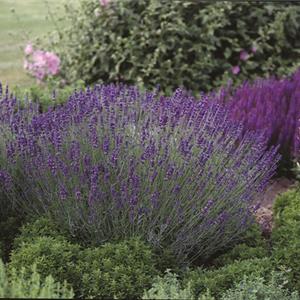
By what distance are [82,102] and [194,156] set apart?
63 cm

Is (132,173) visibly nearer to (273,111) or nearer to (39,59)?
(273,111)

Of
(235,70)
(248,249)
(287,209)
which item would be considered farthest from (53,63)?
(248,249)

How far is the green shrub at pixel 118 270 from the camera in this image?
2.71 m

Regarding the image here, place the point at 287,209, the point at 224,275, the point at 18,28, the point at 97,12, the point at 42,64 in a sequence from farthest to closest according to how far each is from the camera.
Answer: the point at 42,64, the point at 97,12, the point at 18,28, the point at 287,209, the point at 224,275

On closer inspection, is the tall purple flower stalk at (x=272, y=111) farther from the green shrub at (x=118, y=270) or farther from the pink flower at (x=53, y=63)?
Result: the pink flower at (x=53, y=63)

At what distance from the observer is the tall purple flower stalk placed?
4.42 metres

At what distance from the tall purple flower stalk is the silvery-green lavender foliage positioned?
1044mm

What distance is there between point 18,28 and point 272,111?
243 cm

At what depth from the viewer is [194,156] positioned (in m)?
3.12

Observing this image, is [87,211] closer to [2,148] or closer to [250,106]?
[2,148]

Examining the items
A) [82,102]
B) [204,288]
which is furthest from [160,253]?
[82,102]

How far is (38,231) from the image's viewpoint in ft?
10.00

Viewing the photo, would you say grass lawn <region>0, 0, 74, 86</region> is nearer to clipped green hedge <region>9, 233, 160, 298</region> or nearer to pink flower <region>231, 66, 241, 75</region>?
pink flower <region>231, 66, 241, 75</region>

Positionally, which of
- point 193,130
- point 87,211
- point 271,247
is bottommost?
point 271,247
